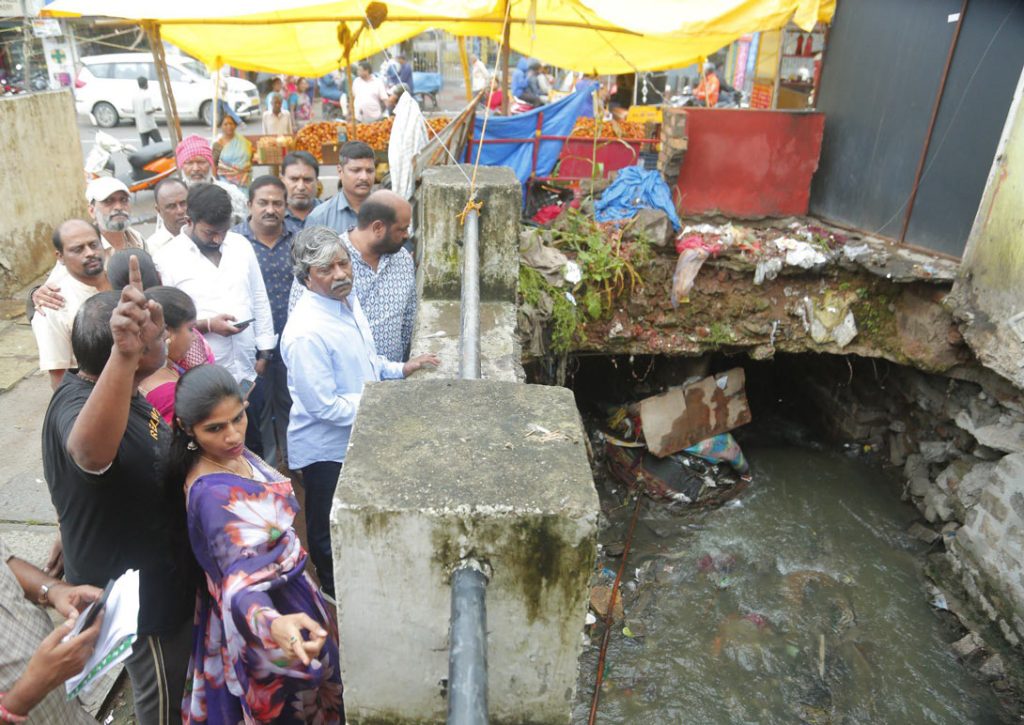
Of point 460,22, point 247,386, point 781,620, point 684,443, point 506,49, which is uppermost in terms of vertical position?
point 460,22

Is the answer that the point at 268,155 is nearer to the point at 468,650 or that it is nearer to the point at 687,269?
the point at 687,269

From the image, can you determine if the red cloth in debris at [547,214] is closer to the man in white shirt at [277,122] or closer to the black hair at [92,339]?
the black hair at [92,339]

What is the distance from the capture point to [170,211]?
3963 millimetres

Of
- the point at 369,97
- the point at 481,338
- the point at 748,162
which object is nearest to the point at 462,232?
the point at 481,338

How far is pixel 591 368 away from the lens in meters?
8.01

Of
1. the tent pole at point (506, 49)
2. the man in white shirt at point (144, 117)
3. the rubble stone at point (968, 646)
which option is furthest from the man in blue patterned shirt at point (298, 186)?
the man in white shirt at point (144, 117)

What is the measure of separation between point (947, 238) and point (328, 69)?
731cm

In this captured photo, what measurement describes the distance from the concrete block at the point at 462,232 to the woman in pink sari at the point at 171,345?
4.28 ft

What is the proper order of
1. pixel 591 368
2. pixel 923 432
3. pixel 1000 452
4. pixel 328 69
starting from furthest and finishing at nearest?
1. pixel 328 69
2. pixel 591 368
3. pixel 923 432
4. pixel 1000 452

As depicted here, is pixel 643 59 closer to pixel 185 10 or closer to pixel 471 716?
pixel 185 10

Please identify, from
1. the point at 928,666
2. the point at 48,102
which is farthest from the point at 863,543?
the point at 48,102

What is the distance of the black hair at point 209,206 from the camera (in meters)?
3.47

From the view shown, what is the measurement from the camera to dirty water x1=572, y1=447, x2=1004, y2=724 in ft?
15.8

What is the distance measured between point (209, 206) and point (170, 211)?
0.67m
